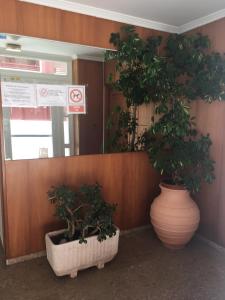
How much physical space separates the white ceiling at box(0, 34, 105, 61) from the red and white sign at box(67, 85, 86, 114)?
1.01 feet

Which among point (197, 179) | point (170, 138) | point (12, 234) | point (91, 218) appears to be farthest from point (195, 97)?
Result: point (12, 234)

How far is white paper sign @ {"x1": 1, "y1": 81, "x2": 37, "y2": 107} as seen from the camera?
211cm

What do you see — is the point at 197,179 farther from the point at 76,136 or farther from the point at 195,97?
the point at 76,136

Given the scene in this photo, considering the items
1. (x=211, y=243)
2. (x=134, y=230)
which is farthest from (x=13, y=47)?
(x=211, y=243)

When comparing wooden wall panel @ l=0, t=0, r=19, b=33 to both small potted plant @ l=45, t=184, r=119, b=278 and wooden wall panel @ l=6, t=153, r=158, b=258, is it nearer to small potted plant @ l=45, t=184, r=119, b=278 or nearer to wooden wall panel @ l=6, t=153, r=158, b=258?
wooden wall panel @ l=6, t=153, r=158, b=258

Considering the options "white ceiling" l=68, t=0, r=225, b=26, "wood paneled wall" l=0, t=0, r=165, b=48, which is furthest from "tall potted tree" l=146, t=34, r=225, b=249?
"wood paneled wall" l=0, t=0, r=165, b=48

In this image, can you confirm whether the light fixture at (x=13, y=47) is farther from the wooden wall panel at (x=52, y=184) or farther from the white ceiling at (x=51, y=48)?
the wooden wall panel at (x=52, y=184)

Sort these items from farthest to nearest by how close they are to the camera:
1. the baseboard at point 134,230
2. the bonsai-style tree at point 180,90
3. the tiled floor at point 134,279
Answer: the baseboard at point 134,230, the bonsai-style tree at point 180,90, the tiled floor at point 134,279

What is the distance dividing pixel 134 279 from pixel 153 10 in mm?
2448

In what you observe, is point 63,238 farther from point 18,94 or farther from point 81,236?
point 18,94

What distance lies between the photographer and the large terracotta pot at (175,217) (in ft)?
7.83

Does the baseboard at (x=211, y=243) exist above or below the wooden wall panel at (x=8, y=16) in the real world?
below

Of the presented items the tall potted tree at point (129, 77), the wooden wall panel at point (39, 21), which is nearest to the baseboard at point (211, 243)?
the tall potted tree at point (129, 77)

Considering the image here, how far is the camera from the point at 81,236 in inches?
82.6
